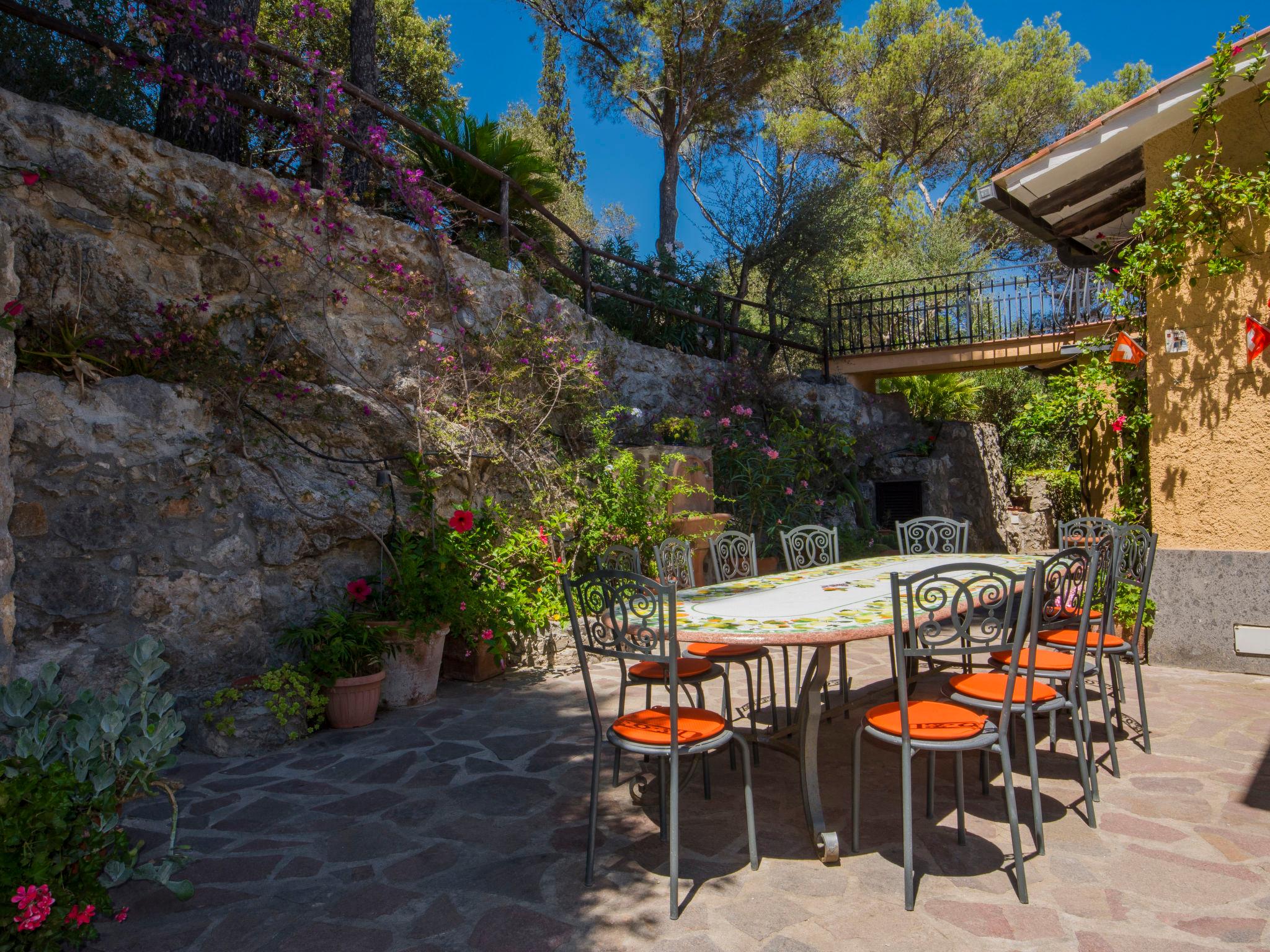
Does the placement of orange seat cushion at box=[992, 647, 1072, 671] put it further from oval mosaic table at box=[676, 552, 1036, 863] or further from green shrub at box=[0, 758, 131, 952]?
green shrub at box=[0, 758, 131, 952]

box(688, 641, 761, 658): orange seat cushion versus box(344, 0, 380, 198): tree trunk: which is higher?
box(344, 0, 380, 198): tree trunk

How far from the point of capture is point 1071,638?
3404mm

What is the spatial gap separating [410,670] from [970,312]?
8.04m

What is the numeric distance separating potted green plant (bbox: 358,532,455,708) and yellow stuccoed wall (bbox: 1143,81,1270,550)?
4386 mm

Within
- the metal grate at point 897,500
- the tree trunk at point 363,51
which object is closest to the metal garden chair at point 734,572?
the tree trunk at point 363,51

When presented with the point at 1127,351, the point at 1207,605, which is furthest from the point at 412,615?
the point at 1127,351

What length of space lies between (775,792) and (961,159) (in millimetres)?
15668

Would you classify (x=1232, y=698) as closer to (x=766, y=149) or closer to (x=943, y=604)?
(x=943, y=604)

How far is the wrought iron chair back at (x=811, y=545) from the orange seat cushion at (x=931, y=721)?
1.91m

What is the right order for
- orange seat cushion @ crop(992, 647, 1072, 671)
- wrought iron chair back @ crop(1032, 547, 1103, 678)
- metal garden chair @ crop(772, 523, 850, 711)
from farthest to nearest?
metal garden chair @ crop(772, 523, 850, 711) → orange seat cushion @ crop(992, 647, 1072, 671) → wrought iron chair back @ crop(1032, 547, 1103, 678)

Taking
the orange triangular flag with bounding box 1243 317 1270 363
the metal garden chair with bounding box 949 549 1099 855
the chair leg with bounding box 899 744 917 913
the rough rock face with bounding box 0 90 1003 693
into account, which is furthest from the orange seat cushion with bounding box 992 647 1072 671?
the rough rock face with bounding box 0 90 1003 693

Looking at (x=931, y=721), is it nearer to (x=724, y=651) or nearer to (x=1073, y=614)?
Answer: (x=724, y=651)

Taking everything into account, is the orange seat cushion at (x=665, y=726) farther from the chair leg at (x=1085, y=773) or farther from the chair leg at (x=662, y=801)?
the chair leg at (x=1085, y=773)

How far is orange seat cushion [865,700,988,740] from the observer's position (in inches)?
87.3
